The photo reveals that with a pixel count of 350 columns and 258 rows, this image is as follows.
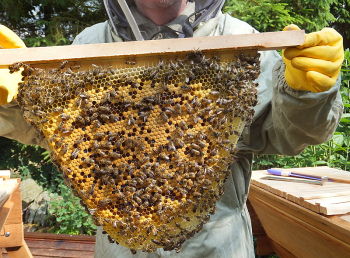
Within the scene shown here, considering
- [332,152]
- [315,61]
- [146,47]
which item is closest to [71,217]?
[332,152]

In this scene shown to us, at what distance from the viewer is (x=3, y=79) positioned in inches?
52.9

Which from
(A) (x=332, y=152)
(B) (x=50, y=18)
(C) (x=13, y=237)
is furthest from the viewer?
(B) (x=50, y=18)

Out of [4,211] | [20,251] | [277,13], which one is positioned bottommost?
[20,251]

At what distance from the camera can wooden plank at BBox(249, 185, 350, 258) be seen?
224 centimetres

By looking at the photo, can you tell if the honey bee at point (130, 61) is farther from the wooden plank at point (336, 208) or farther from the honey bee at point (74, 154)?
the wooden plank at point (336, 208)

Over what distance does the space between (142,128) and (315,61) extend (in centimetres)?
61

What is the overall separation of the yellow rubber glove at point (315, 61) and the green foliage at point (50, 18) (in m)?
4.19

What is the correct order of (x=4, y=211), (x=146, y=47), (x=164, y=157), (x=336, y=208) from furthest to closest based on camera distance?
(x=4, y=211)
(x=336, y=208)
(x=164, y=157)
(x=146, y=47)

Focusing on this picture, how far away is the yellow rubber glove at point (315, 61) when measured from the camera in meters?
1.22

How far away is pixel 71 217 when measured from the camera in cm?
508

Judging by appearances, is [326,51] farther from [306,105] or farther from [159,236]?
[159,236]

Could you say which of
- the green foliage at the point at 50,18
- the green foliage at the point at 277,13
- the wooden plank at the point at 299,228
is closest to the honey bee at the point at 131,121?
the wooden plank at the point at 299,228

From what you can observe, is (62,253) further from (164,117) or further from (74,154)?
(164,117)

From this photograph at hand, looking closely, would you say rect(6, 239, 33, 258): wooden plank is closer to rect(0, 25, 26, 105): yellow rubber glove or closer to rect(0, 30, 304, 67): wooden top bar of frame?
rect(0, 25, 26, 105): yellow rubber glove
